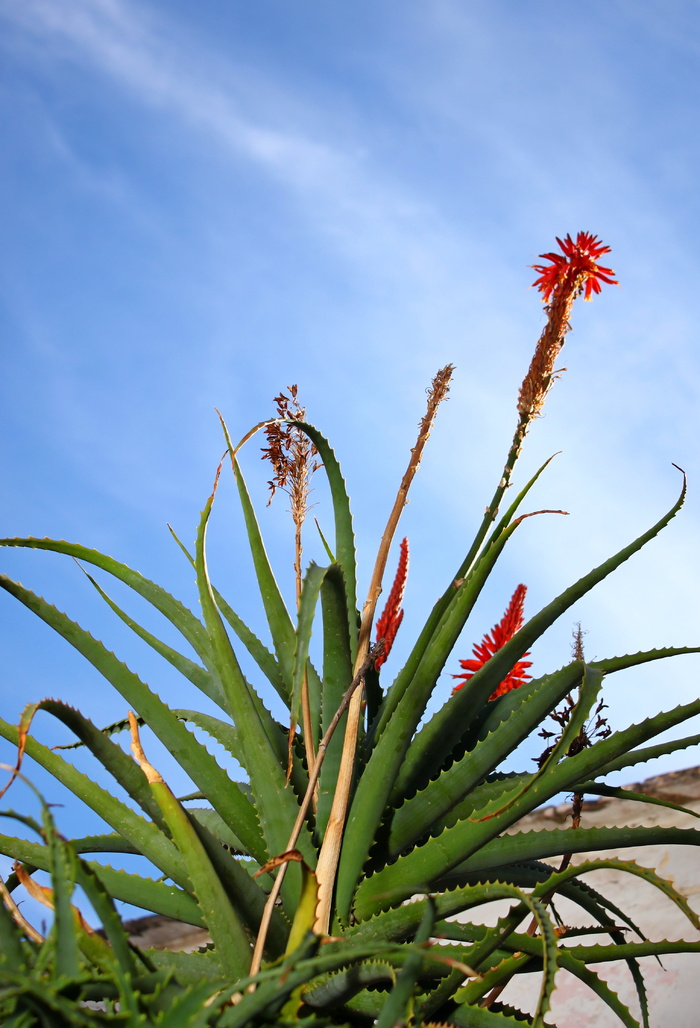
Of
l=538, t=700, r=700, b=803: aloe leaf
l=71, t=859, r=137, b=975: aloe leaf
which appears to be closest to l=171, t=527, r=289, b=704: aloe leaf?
l=538, t=700, r=700, b=803: aloe leaf

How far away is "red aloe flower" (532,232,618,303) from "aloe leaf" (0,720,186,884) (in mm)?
1247

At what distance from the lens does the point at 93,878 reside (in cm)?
85

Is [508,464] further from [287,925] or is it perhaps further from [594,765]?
[287,925]

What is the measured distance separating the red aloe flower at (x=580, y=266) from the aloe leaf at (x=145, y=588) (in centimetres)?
97

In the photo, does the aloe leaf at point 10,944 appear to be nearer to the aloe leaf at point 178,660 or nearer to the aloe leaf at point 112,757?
the aloe leaf at point 112,757

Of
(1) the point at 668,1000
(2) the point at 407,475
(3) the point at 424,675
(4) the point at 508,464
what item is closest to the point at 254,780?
(3) the point at 424,675

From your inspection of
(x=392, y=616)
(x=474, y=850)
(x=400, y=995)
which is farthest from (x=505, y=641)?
(x=400, y=995)

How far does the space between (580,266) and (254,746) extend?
1.12m

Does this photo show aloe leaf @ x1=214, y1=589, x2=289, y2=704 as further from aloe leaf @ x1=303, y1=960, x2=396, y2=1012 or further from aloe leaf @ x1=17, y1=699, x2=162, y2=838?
aloe leaf @ x1=303, y1=960, x2=396, y2=1012

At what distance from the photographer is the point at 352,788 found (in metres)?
1.37

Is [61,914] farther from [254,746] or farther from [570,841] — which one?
[570,841]

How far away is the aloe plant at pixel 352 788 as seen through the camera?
1.07 metres

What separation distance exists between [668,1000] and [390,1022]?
194 centimetres

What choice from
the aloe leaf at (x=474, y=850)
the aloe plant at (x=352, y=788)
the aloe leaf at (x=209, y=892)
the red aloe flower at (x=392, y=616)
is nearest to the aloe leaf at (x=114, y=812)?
the aloe plant at (x=352, y=788)
